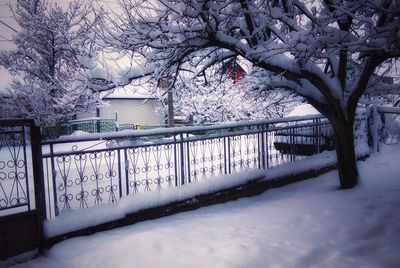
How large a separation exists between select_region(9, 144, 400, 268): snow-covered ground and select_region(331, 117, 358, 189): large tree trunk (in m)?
0.34

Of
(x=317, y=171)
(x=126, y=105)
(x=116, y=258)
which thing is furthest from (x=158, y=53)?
(x=126, y=105)

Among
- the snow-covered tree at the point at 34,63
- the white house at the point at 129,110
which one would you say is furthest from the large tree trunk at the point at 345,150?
the white house at the point at 129,110

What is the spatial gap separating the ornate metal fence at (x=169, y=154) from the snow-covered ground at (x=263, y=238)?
779 mm

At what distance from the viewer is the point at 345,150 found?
602cm

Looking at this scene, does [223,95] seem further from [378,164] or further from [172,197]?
[172,197]

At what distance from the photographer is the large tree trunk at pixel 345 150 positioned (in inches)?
233

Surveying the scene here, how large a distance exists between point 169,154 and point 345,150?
10.7 ft

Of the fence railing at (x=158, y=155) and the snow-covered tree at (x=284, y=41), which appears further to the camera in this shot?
the fence railing at (x=158, y=155)

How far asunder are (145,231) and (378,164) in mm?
6763

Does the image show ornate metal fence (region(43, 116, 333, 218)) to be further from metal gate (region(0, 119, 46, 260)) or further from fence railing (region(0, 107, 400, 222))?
metal gate (region(0, 119, 46, 260))

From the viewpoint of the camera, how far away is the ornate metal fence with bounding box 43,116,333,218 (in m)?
4.70

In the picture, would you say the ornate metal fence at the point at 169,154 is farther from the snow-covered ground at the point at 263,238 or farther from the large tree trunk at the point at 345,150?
the large tree trunk at the point at 345,150

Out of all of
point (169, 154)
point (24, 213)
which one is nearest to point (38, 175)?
point (24, 213)

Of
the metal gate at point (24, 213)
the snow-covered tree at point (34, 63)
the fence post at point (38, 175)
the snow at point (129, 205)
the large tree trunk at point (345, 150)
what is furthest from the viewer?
the snow-covered tree at point (34, 63)
